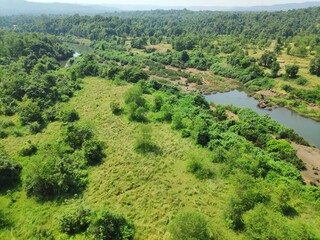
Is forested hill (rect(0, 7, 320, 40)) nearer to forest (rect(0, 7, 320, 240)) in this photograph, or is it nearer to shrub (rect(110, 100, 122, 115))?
forest (rect(0, 7, 320, 240))

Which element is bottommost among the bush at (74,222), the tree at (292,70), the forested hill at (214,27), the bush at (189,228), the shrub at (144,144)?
the forested hill at (214,27)

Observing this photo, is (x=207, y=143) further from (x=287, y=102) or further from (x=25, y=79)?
(x=25, y=79)

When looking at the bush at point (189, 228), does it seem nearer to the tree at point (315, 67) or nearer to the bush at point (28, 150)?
the bush at point (28, 150)

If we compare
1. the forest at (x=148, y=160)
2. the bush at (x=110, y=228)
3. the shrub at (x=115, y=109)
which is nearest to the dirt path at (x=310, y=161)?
the forest at (x=148, y=160)

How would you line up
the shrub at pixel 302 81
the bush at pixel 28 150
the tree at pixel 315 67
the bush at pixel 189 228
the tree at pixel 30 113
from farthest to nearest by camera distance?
the tree at pixel 315 67 < the shrub at pixel 302 81 < the tree at pixel 30 113 < the bush at pixel 28 150 < the bush at pixel 189 228

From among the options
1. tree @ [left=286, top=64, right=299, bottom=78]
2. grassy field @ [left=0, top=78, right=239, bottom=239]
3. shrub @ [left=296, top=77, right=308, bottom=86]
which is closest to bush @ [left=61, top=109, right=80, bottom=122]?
grassy field @ [left=0, top=78, right=239, bottom=239]

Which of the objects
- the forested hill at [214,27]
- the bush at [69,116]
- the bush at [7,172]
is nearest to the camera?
the bush at [7,172]

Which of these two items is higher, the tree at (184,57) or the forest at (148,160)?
the forest at (148,160)

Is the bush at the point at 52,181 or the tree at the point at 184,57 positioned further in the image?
the tree at the point at 184,57
